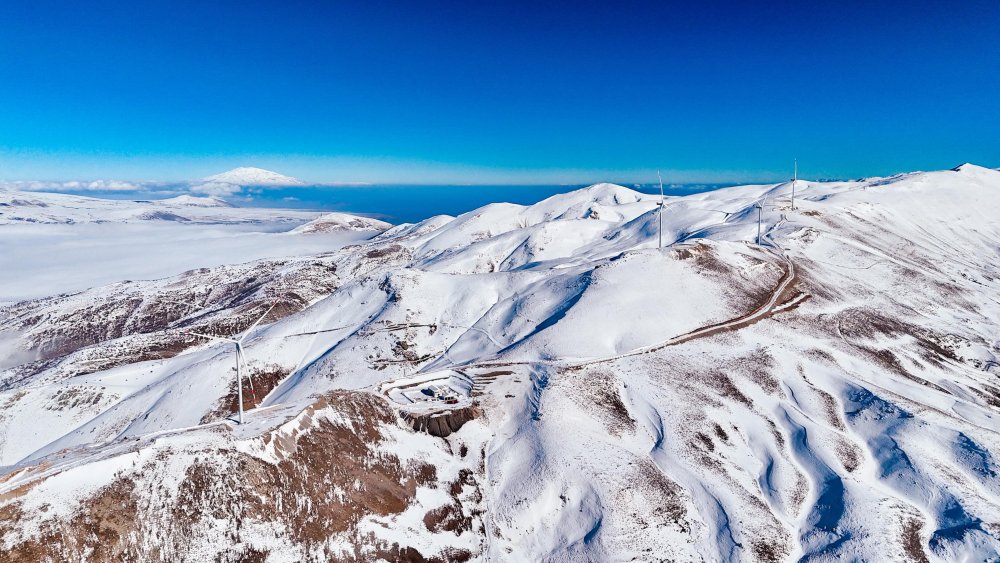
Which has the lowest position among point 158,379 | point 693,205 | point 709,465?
point 158,379

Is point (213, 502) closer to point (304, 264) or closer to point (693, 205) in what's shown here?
point (304, 264)

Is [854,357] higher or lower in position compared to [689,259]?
lower

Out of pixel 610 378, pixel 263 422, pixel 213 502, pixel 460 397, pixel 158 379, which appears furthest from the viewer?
pixel 158 379

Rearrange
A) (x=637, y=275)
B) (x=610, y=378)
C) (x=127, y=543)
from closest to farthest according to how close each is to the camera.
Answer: (x=127, y=543) → (x=610, y=378) → (x=637, y=275)

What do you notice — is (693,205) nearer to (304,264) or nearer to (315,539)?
(304,264)

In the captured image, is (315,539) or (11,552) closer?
(11,552)

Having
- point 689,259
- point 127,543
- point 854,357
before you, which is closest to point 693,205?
point 689,259
